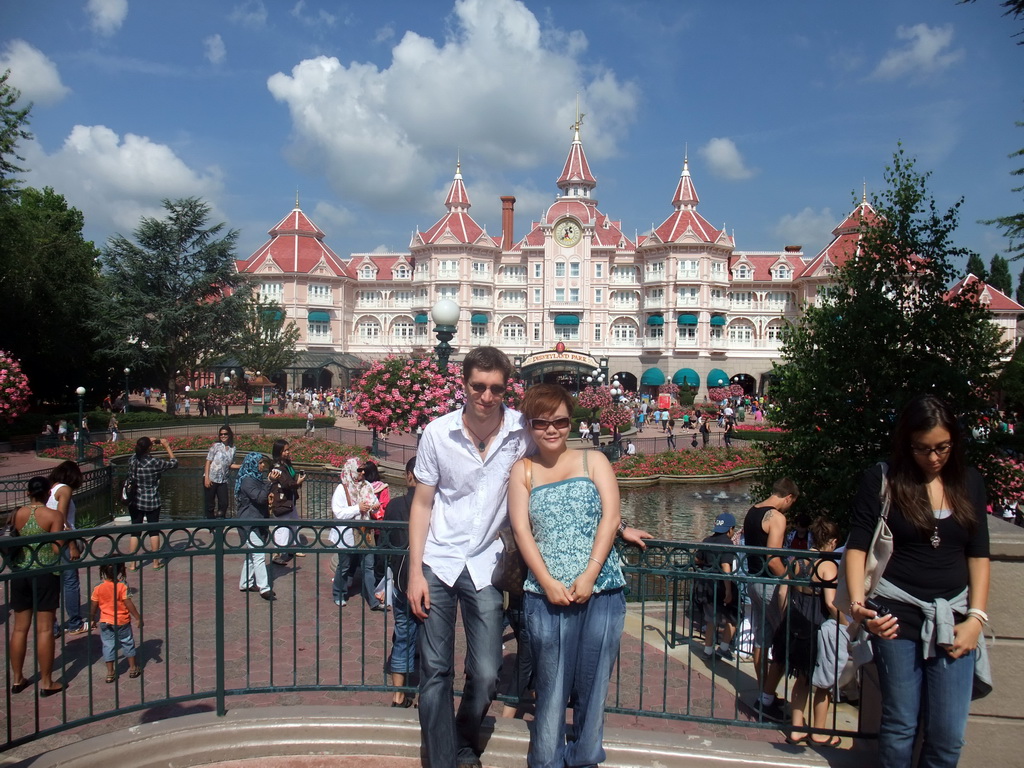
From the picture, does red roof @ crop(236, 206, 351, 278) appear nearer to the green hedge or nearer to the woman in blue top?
the green hedge

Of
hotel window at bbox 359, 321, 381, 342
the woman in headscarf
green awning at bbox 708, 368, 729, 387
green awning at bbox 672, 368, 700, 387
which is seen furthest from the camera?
hotel window at bbox 359, 321, 381, 342

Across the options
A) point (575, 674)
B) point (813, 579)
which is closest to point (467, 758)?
point (575, 674)

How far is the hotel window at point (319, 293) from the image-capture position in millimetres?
60781

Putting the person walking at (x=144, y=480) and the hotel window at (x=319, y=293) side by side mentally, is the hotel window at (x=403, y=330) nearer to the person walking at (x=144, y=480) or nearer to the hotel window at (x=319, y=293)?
the hotel window at (x=319, y=293)

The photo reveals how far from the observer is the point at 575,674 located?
3.34 metres

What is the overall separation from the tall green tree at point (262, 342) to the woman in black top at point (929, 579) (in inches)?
1657

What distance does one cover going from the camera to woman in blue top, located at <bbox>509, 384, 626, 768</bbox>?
316cm

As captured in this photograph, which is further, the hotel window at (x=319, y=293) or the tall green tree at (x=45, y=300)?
the hotel window at (x=319, y=293)

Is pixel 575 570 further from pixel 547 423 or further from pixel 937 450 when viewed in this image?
pixel 937 450

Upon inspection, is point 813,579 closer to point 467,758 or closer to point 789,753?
point 789,753

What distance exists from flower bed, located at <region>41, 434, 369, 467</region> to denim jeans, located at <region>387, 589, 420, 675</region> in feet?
58.6

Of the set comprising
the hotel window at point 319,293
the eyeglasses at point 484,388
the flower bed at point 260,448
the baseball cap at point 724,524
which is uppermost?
the hotel window at point 319,293

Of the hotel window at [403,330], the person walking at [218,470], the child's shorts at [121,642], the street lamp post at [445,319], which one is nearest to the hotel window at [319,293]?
the hotel window at [403,330]

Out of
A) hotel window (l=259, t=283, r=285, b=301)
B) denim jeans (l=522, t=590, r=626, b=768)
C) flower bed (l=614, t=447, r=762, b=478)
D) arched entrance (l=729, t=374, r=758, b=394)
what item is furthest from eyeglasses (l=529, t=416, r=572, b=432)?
hotel window (l=259, t=283, r=285, b=301)
